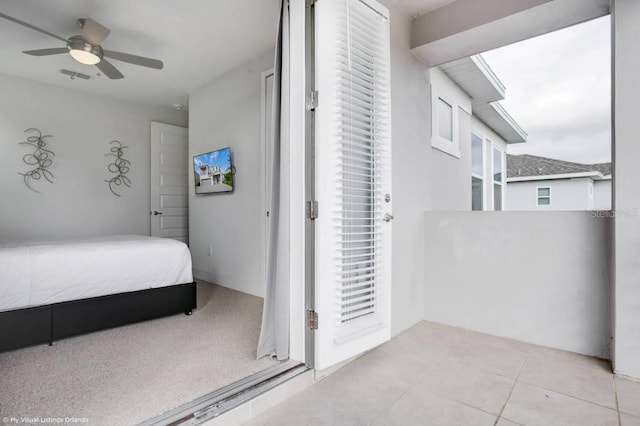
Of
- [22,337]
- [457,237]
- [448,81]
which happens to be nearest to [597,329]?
[457,237]

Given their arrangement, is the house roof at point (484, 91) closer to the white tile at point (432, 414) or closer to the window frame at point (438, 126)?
the window frame at point (438, 126)

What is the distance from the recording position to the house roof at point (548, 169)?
Answer: 2566 mm

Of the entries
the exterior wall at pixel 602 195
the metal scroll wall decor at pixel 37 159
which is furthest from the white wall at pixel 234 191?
the exterior wall at pixel 602 195

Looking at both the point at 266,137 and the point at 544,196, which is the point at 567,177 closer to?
the point at 544,196

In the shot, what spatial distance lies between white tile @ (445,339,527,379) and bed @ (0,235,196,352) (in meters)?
2.38

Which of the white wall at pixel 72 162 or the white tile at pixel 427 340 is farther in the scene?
the white wall at pixel 72 162

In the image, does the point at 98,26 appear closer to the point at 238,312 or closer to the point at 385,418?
the point at 238,312

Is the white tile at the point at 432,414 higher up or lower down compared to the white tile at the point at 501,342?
higher up

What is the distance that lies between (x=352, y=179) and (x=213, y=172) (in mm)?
2851

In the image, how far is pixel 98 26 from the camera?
2850 mm

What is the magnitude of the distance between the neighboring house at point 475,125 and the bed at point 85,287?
2920 millimetres

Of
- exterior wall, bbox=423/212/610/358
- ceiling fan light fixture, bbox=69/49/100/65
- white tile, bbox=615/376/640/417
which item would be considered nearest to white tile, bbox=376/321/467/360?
exterior wall, bbox=423/212/610/358

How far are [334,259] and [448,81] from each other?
10.5 ft

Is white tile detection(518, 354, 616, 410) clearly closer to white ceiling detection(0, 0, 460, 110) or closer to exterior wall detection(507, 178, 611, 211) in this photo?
exterior wall detection(507, 178, 611, 211)
